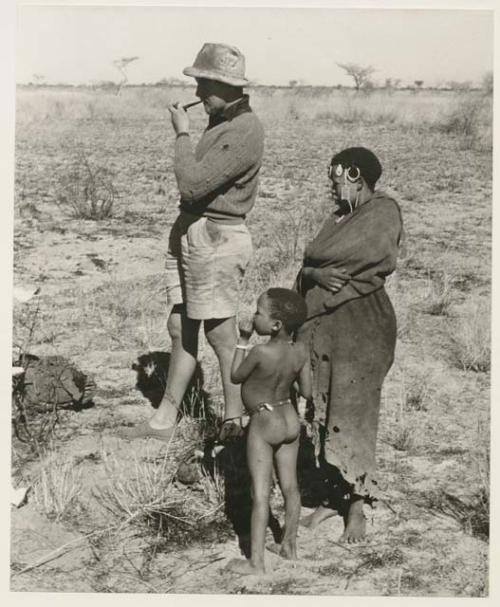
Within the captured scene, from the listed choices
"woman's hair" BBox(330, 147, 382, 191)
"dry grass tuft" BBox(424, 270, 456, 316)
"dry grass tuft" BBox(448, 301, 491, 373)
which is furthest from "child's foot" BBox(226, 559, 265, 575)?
"dry grass tuft" BBox(424, 270, 456, 316)

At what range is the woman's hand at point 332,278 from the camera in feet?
13.3

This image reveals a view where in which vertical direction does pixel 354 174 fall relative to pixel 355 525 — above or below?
above

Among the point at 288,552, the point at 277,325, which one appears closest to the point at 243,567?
the point at 288,552

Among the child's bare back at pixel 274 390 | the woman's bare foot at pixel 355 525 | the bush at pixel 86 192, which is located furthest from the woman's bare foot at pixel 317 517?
the bush at pixel 86 192

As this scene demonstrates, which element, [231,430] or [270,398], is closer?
[270,398]

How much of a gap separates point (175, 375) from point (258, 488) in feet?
4.63

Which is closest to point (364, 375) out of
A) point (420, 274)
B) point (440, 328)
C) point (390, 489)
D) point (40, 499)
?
point (390, 489)

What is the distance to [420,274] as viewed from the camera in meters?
7.89

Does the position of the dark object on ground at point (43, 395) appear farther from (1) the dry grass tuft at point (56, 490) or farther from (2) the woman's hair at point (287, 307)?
(2) the woman's hair at point (287, 307)

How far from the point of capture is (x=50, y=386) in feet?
17.9

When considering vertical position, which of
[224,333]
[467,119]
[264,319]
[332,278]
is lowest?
[224,333]

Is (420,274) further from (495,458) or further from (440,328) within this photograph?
(495,458)

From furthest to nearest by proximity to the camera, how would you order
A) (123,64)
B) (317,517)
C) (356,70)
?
(356,70)
(123,64)
(317,517)

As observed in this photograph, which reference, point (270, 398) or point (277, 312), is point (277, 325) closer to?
point (277, 312)
